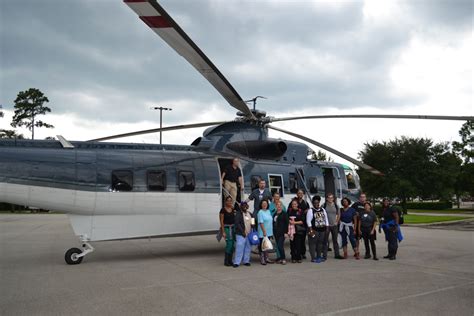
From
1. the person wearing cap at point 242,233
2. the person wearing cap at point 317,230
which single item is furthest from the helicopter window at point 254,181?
the person wearing cap at point 242,233

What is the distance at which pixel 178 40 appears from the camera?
6.37 metres

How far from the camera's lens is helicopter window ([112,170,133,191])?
30.4ft

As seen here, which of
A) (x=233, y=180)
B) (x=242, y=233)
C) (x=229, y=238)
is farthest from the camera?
(x=233, y=180)

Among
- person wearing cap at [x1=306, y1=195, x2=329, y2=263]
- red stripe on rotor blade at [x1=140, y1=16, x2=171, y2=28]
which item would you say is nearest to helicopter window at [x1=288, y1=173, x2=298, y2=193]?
person wearing cap at [x1=306, y1=195, x2=329, y2=263]

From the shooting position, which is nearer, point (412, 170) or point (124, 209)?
point (124, 209)

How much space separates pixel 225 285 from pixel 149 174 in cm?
393

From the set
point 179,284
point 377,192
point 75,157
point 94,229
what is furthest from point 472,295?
point 377,192

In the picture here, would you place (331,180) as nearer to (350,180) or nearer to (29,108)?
(350,180)

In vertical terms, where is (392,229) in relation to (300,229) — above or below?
below

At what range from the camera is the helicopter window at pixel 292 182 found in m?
12.0

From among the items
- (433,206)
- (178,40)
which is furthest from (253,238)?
(433,206)

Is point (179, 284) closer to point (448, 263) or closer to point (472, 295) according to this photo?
point (472, 295)

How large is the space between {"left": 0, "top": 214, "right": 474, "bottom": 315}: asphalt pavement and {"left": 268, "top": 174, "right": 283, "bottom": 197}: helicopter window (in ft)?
8.31

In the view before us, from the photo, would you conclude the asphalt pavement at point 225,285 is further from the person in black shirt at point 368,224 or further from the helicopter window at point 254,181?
the helicopter window at point 254,181
